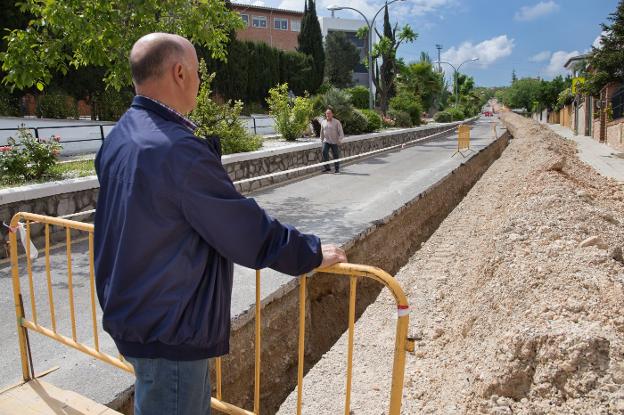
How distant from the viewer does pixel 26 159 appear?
716 centimetres

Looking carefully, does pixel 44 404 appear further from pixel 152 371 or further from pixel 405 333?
pixel 405 333

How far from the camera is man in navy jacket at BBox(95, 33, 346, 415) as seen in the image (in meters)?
1.61

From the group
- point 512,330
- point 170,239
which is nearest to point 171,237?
point 170,239

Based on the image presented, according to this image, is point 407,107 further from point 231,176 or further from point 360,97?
point 231,176

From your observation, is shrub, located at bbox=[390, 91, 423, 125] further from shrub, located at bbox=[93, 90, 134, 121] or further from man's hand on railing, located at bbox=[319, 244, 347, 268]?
man's hand on railing, located at bbox=[319, 244, 347, 268]

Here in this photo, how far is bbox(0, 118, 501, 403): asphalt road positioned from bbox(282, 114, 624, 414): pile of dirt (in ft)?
3.82

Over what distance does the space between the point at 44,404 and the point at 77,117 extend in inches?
762

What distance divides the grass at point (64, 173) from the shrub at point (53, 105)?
11.2 metres

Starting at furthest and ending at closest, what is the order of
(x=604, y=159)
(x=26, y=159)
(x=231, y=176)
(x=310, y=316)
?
(x=604, y=159)
(x=231, y=176)
(x=26, y=159)
(x=310, y=316)

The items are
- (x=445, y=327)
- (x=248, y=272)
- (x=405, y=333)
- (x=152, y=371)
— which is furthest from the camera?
(x=248, y=272)

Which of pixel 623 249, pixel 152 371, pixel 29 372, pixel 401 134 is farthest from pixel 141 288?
pixel 401 134

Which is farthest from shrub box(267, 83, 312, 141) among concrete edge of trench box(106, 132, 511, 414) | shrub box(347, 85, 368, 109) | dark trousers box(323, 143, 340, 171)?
shrub box(347, 85, 368, 109)

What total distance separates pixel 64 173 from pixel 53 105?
12.8 metres

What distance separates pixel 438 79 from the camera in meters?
53.9
